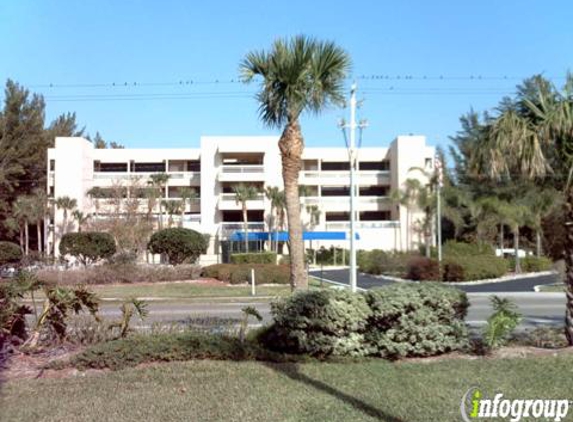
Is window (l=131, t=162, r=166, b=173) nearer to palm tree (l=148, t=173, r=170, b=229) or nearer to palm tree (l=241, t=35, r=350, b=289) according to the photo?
palm tree (l=148, t=173, r=170, b=229)

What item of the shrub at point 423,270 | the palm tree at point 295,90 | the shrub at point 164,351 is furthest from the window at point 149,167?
the shrub at point 164,351

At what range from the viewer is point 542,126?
895 cm

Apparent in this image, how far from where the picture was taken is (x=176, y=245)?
38.2 meters

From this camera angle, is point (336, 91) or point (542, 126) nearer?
point (542, 126)

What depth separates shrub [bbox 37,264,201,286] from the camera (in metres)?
29.9

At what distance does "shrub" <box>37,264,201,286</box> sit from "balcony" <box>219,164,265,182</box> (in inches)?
1262

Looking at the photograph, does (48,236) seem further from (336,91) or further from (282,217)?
(336,91)

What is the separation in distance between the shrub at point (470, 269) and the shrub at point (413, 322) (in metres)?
25.0

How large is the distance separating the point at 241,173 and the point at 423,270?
114 ft

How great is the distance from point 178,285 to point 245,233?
32093mm

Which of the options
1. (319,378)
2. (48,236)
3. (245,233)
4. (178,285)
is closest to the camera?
(319,378)

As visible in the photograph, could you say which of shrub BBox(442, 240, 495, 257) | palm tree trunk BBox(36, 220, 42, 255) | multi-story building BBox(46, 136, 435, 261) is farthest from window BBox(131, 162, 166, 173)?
shrub BBox(442, 240, 495, 257)

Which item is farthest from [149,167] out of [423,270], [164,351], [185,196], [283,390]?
[283,390]

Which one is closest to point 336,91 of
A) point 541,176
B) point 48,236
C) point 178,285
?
point 541,176
